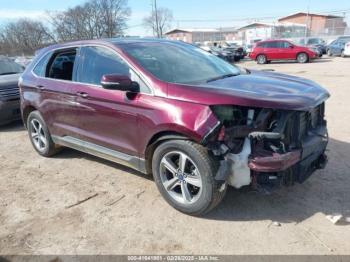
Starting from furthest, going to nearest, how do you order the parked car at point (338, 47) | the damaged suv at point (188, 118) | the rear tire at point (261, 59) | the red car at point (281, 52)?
1. the parked car at point (338, 47)
2. the rear tire at point (261, 59)
3. the red car at point (281, 52)
4. the damaged suv at point (188, 118)

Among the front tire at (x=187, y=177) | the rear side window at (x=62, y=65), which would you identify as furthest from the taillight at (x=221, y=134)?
the rear side window at (x=62, y=65)

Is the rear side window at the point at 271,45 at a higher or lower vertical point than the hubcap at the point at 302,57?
higher

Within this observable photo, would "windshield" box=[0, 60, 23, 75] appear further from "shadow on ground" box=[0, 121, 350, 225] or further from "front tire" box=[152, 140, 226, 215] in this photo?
"shadow on ground" box=[0, 121, 350, 225]

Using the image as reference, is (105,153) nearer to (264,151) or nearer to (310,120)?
(264,151)

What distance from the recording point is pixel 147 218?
363cm

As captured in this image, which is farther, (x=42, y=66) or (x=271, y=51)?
(x=271, y=51)

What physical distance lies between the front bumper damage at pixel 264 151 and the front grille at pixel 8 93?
607cm

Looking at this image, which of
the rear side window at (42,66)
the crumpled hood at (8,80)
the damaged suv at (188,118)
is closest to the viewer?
the damaged suv at (188,118)

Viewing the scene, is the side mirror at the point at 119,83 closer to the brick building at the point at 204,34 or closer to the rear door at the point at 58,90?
the rear door at the point at 58,90

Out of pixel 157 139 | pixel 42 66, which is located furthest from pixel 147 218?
pixel 42 66

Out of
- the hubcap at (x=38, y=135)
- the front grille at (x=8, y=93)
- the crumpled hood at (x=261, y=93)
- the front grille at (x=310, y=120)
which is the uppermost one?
the crumpled hood at (x=261, y=93)

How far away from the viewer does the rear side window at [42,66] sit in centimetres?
528

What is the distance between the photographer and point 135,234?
336 centimetres

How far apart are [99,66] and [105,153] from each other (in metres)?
1.09
